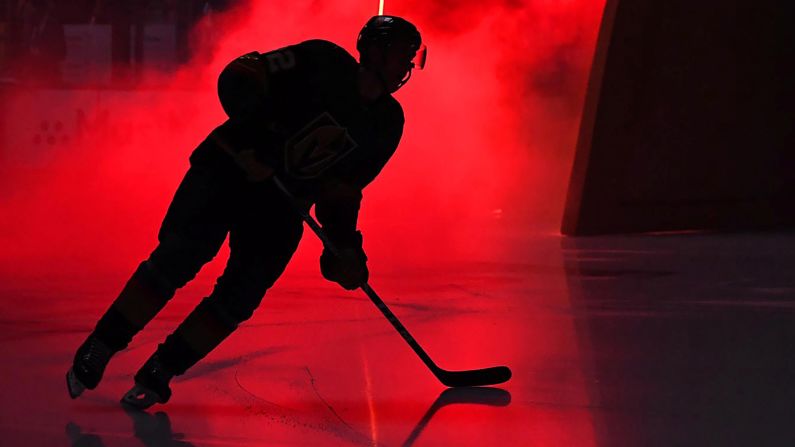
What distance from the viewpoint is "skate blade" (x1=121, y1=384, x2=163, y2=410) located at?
376 centimetres

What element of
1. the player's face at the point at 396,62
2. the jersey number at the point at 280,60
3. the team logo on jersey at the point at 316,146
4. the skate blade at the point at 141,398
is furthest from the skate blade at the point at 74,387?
the player's face at the point at 396,62

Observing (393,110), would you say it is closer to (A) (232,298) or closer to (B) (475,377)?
(A) (232,298)

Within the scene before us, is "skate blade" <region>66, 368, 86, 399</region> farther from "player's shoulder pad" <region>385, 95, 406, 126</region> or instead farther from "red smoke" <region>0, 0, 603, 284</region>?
"red smoke" <region>0, 0, 603, 284</region>

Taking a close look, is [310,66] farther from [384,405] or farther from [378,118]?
[384,405]

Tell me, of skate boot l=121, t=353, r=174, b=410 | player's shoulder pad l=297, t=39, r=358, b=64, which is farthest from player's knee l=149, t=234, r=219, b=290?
player's shoulder pad l=297, t=39, r=358, b=64

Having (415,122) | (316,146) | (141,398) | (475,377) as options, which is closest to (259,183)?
(316,146)

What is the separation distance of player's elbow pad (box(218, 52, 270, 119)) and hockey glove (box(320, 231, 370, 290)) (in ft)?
1.81

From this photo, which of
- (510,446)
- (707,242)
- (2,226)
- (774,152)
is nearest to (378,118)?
(510,446)

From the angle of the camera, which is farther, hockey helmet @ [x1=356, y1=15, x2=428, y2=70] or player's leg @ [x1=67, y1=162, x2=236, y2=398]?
hockey helmet @ [x1=356, y1=15, x2=428, y2=70]

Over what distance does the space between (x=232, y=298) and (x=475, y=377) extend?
92 cm

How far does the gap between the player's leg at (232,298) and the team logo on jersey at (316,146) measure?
Result: 0.39 ft

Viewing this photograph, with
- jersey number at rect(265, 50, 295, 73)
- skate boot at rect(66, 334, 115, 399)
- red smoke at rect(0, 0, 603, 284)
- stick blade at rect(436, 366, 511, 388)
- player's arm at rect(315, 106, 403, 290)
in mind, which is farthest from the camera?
red smoke at rect(0, 0, 603, 284)

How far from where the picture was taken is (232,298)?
3.86m

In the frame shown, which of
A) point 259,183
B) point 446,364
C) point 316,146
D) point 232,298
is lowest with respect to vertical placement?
point 446,364
